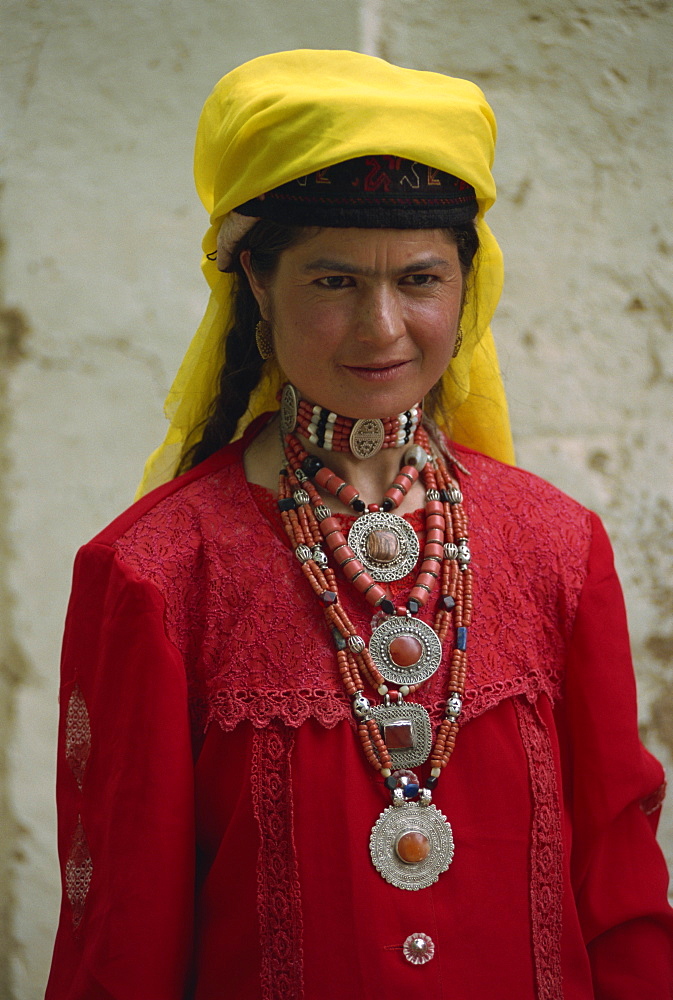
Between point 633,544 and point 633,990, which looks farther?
point 633,544

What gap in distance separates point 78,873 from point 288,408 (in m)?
0.70

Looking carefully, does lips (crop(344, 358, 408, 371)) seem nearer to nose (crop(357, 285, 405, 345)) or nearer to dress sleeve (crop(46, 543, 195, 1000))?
nose (crop(357, 285, 405, 345))

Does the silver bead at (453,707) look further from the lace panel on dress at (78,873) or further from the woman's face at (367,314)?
the lace panel on dress at (78,873)

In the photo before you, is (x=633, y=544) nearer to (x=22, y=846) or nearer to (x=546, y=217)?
(x=546, y=217)

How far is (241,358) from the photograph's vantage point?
1.44 m

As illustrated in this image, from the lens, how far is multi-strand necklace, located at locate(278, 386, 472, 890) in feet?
3.98

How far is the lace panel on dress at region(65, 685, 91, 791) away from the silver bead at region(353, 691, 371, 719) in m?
0.37

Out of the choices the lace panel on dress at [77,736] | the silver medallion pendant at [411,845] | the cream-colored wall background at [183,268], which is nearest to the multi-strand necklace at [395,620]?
the silver medallion pendant at [411,845]

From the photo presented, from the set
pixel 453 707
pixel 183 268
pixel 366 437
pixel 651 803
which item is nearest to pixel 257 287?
pixel 366 437

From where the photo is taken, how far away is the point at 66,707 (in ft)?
4.36

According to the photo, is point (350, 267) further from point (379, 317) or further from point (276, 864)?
point (276, 864)

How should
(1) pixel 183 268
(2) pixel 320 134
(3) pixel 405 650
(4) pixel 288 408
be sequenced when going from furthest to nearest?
(1) pixel 183 268
(4) pixel 288 408
(3) pixel 405 650
(2) pixel 320 134

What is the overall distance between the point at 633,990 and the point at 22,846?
1.24 metres

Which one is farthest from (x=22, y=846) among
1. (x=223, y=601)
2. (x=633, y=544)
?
(x=633, y=544)
